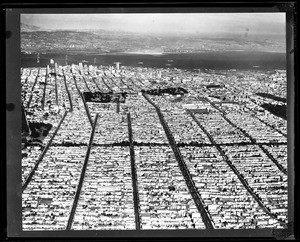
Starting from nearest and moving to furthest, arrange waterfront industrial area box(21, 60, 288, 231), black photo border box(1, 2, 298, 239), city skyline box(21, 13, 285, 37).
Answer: black photo border box(1, 2, 298, 239)
city skyline box(21, 13, 285, 37)
waterfront industrial area box(21, 60, 288, 231)

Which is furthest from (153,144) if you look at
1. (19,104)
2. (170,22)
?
(19,104)

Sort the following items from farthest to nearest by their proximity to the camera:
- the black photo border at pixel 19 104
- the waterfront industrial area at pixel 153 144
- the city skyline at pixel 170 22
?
the waterfront industrial area at pixel 153 144 → the city skyline at pixel 170 22 → the black photo border at pixel 19 104

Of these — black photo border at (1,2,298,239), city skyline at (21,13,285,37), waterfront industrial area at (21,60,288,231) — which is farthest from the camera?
waterfront industrial area at (21,60,288,231)

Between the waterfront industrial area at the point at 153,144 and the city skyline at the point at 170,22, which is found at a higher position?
the city skyline at the point at 170,22

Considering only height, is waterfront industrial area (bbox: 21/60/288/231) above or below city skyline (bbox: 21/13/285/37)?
below

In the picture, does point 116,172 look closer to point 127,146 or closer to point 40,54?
point 127,146

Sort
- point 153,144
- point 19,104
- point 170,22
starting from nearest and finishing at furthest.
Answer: point 19,104 < point 170,22 < point 153,144

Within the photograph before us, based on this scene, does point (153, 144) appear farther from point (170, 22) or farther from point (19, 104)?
point (19, 104)

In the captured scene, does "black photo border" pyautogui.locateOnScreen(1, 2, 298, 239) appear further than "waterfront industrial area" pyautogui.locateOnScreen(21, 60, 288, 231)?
No
